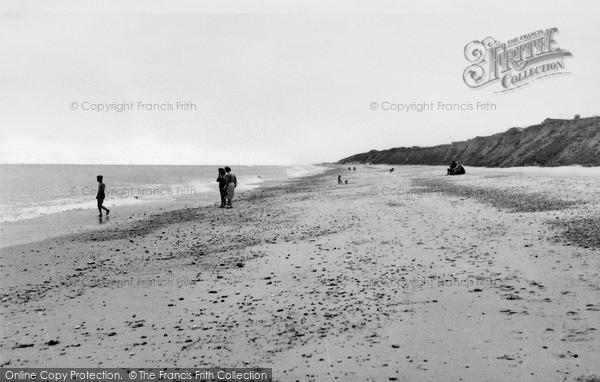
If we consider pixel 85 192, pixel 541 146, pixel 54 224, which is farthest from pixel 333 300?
pixel 541 146

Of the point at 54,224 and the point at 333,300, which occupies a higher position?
the point at 333,300

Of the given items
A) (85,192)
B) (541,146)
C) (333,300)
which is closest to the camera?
(333,300)

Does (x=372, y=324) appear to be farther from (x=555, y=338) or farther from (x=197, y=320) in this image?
(x=197, y=320)

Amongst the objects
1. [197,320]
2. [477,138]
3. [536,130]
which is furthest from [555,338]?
[477,138]

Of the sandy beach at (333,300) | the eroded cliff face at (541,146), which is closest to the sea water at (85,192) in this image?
the sandy beach at (333,300)

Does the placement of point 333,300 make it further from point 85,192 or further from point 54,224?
point 85,192

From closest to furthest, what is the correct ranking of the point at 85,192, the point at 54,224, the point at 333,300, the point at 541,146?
the point at 333,300, the point at 54,224, the point at 85,192, the point at 541,146

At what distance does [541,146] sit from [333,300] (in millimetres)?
54277

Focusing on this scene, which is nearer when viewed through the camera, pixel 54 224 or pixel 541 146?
pixel 54 224

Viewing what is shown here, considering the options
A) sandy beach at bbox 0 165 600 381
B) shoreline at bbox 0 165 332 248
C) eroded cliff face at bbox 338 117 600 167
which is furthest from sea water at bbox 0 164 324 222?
eroded cliff face at bbox 338 117 600 167

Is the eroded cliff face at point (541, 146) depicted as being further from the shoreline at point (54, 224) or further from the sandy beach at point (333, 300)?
the shoreline at point (54, 224)

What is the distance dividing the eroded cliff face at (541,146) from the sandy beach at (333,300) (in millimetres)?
35321

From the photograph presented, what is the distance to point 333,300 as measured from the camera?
674 cm

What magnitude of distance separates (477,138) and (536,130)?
27840 mm
